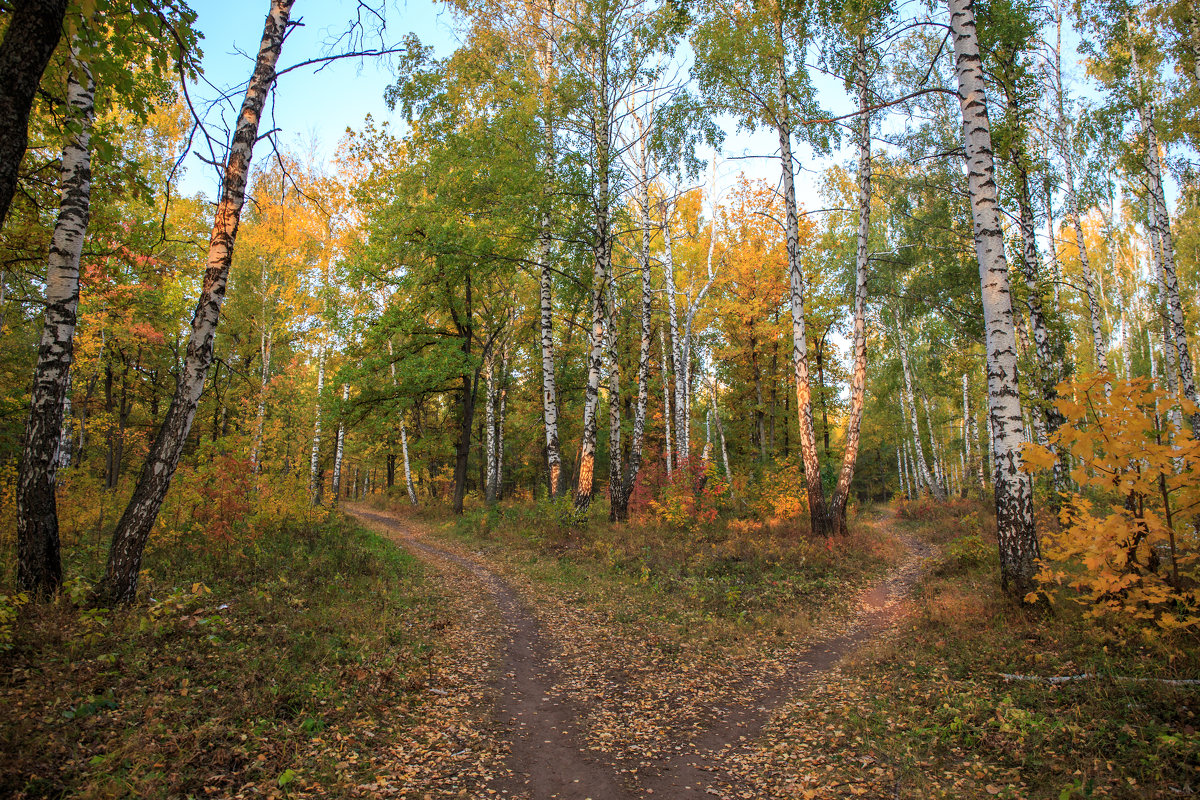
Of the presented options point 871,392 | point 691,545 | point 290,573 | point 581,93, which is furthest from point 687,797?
point 871,392

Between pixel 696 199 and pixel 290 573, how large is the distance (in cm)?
1921

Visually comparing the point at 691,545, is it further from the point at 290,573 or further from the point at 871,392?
the point at 871,392

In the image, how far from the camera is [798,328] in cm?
1242

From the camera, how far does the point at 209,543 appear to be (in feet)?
29.7

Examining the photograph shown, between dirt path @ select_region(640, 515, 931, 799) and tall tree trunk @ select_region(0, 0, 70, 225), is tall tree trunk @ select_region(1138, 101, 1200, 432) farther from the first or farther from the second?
tall tree trunk @ select_region(0, 0, 70, 225)

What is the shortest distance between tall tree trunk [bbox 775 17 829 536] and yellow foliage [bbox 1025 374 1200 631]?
24.6 ft

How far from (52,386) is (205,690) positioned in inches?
158

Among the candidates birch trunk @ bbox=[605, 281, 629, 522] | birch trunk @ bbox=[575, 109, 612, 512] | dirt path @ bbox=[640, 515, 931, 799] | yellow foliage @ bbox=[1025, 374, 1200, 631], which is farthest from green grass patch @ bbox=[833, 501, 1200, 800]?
birch trunk @ bbox=[575, 109, 612, 512]

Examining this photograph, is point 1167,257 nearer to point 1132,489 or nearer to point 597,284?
point 1132,489

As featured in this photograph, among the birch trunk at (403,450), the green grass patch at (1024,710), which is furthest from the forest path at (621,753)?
the birch trunk at (403,450)

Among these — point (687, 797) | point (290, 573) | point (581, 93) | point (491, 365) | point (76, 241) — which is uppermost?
point (581, 93)

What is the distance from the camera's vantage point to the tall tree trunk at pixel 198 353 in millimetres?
5789

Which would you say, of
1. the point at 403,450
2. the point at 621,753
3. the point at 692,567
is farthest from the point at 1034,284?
the point at 403,450

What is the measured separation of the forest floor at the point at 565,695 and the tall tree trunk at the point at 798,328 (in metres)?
3.73
